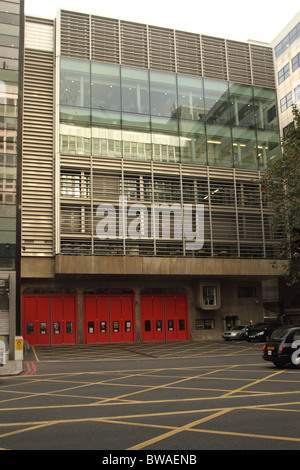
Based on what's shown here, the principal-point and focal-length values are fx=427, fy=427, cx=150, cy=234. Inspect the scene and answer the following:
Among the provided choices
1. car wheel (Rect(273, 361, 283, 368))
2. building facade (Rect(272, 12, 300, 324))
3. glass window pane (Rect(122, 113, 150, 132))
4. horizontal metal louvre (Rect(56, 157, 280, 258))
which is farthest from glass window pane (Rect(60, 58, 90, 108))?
building facade (Rect(272, 12, 300, 324))

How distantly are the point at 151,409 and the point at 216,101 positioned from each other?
30.8 meters

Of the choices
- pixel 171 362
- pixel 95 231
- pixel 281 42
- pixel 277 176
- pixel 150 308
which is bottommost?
pixel 171 362

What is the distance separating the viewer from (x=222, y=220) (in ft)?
112

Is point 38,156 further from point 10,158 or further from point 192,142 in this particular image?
point 192,142

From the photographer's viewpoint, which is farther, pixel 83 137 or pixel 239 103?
pixel 239 103

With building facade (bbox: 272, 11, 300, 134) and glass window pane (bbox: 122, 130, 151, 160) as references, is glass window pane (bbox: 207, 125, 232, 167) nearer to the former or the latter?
glass window pane (bbox: 122, 130, 151, 160)

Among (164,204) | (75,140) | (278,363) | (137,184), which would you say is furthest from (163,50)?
(278,363)

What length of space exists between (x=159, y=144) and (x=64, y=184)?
8184mm

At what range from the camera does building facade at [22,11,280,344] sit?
102 ft

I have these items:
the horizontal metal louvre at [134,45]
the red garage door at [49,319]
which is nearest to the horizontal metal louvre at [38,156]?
the red garage door at [49,319]

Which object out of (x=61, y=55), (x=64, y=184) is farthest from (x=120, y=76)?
(x=64, y=184)

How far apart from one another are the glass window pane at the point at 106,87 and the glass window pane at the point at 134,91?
1.60 ft

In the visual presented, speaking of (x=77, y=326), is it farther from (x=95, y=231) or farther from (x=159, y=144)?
(x=159, y=144)

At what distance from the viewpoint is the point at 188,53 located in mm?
35750
